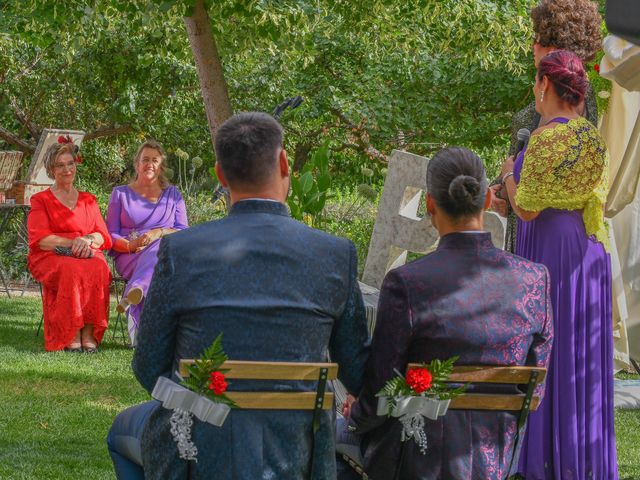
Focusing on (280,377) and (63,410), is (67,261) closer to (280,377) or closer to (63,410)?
(63,410)

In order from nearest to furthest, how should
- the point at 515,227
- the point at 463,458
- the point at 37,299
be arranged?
the point at 463,458
the point at 515,227
the point at 37,299

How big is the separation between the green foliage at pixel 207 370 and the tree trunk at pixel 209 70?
583 cm

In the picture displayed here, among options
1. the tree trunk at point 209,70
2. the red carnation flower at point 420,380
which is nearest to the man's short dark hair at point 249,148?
the red carnation flower at point 420,380

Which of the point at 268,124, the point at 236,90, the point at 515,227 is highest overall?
the point at 236,90

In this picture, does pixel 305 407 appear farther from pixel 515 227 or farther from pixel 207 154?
pixel 207 154

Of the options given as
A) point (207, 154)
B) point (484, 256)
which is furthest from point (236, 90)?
point (484, 256)

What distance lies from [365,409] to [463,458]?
0.35m

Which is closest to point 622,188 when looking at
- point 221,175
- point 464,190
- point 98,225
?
point 464,190

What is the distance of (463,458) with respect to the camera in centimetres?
339

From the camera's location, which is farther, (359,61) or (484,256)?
(359,61)

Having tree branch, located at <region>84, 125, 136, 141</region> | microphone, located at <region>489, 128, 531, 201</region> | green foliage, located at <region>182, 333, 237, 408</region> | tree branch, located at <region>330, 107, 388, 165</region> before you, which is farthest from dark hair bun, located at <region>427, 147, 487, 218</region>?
tree branch, located at <region>84, 125, 136, 141</region>

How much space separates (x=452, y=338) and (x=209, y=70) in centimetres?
576

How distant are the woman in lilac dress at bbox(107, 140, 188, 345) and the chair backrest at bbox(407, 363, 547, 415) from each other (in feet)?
19.1

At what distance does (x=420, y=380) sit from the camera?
10.6 ft
